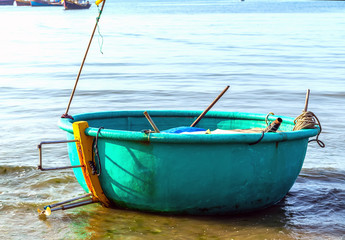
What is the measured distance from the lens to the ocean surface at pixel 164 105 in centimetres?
436

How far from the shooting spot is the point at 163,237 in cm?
414

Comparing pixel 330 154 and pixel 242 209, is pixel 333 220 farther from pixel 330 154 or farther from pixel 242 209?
pixel 330 154

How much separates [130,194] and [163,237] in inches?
16.6

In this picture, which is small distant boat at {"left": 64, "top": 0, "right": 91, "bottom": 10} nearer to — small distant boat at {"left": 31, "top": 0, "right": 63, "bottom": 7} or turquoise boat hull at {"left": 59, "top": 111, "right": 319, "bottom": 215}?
small distant boat at {"left": 31, "top": 0, "right": 63, "bottom": 7}

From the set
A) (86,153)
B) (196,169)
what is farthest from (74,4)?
(196,169)

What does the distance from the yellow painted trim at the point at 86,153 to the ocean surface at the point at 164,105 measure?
264mm

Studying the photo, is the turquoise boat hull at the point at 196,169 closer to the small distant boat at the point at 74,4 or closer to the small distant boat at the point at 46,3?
the small distant boat at the point at 74,4

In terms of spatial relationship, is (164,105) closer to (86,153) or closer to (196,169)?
(86,153)

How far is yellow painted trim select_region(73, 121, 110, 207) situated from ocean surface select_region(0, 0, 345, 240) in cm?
26

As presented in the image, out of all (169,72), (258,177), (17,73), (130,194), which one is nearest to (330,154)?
(258,177)

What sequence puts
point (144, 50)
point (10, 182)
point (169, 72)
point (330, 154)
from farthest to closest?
point (144, 50), point (169, 72), point (330, 154), point (10, 182)

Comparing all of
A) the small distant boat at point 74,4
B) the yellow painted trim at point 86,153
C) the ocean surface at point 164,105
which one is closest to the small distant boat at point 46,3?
the small distant boat at point 74,4

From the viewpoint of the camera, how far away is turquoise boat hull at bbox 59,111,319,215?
159 inches

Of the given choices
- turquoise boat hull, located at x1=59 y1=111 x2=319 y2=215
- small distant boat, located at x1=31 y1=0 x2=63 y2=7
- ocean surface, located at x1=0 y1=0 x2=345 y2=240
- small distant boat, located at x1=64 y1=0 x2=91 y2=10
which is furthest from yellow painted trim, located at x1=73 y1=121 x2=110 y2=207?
small distant boat, located at x1=31 y1=0 x2=63 y2=7
